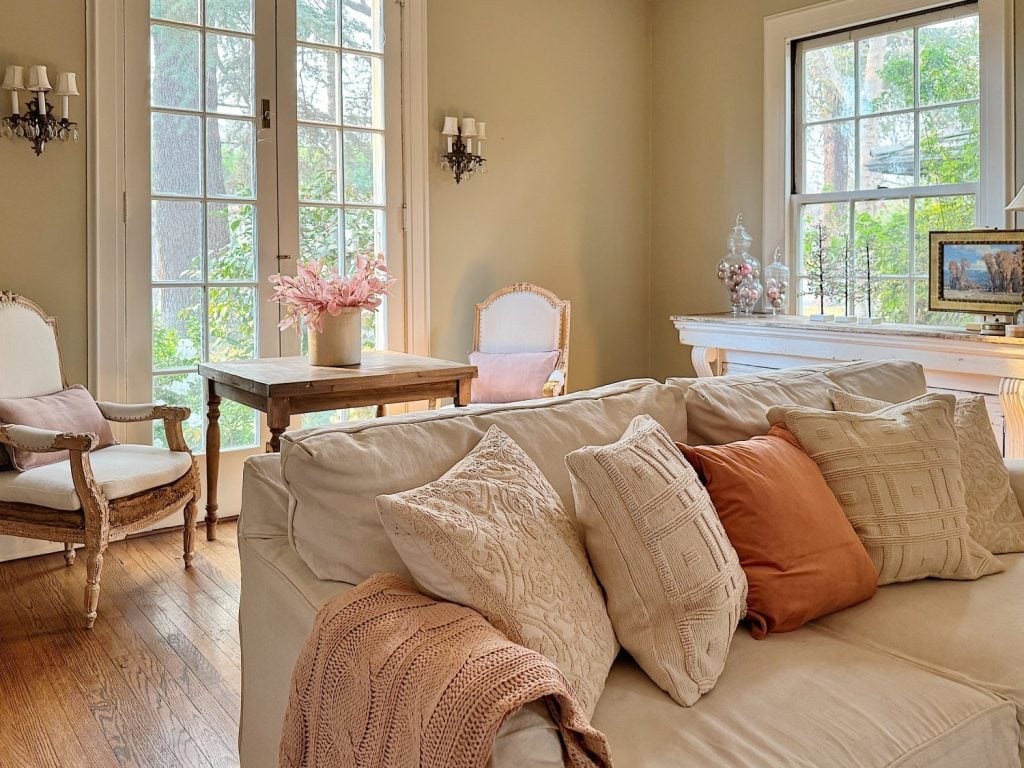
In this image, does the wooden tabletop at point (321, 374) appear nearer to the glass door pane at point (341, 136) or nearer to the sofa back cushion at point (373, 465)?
the glass door pane at point (341, 136)

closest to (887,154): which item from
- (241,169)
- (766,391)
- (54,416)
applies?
(766,391)

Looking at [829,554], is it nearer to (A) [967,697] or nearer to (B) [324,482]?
(A) [967,697]

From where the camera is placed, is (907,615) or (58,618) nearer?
(907,615)

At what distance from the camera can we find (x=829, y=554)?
1.85 meters

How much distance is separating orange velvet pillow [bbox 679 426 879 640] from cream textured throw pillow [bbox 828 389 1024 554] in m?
0.44

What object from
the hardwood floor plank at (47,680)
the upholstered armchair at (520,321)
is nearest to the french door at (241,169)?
the upholstered armchair at (520,321)

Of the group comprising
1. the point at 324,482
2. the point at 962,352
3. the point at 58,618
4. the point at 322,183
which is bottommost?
the point at 58,618

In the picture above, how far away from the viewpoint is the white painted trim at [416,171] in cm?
451

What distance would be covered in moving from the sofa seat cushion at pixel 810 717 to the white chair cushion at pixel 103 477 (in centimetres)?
213

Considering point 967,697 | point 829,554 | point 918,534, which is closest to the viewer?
point 967,697

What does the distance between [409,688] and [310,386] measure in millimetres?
2080

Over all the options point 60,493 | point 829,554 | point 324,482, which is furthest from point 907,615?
point 60,493

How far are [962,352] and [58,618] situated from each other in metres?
3.46

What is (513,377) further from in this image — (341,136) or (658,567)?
(658,567)
